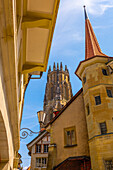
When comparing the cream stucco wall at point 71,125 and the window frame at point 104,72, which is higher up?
the window frame at point 104,72

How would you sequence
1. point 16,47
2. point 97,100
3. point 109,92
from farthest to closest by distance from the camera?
1. point 109,92
2. point 97,100
3. point 16,47

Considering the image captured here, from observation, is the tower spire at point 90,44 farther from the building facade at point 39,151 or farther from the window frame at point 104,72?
the building facade at point 39,151

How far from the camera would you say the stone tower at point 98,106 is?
10.7 m

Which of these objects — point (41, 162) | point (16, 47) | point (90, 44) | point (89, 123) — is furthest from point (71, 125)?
point (41, 162)

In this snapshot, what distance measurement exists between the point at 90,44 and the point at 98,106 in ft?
25.6

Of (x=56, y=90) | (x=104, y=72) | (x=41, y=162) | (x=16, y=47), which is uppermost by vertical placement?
(x=56, y=90)

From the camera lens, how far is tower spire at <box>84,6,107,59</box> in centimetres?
1596

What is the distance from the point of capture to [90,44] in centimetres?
1738

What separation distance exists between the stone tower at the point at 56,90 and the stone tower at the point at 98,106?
58786 mm

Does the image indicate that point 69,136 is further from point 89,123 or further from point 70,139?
point 89,123

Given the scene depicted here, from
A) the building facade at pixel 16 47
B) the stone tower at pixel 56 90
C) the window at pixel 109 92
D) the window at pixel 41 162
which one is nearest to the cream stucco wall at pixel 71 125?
the window at pixel 109 92

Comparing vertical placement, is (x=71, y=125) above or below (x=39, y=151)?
above

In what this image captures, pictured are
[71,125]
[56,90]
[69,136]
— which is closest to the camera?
[69,136]

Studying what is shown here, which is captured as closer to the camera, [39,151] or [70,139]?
[70,139]
